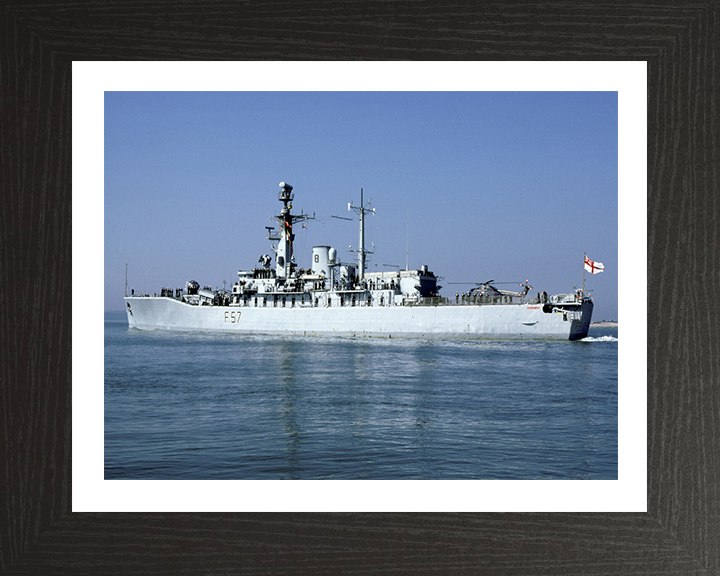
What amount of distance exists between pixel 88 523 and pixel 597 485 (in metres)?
1.57

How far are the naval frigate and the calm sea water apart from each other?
2.02 meters

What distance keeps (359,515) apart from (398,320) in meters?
15.7

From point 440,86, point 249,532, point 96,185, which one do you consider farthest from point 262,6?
point 249,532

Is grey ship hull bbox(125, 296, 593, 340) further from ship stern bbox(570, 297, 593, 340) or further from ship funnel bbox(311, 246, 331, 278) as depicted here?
ship funnel bbox(311, 246, 331, 278)

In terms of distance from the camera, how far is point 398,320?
17.6 m

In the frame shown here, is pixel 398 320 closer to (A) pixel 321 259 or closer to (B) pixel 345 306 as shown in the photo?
(B) pixel 345 306

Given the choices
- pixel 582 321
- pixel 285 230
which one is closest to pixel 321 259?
pixel 285 230

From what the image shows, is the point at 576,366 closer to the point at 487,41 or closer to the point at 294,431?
the point at 294,431

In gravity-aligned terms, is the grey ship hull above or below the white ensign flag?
below

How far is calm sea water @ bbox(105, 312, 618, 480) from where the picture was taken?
452 centimetres

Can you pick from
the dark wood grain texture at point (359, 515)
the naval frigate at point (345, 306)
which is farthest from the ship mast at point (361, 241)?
the dark wood grain texture at point (359, 515)

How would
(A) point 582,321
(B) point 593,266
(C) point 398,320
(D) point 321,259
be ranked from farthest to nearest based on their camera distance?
(D) point 321,259 < (C) point 398,320 < (A) point 582,321 < (B) point 593,266

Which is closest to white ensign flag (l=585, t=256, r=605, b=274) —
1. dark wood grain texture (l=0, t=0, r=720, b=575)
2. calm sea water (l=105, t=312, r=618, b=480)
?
calm sea water (l=105, t=312, r=618, b=480)

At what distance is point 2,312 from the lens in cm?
201
